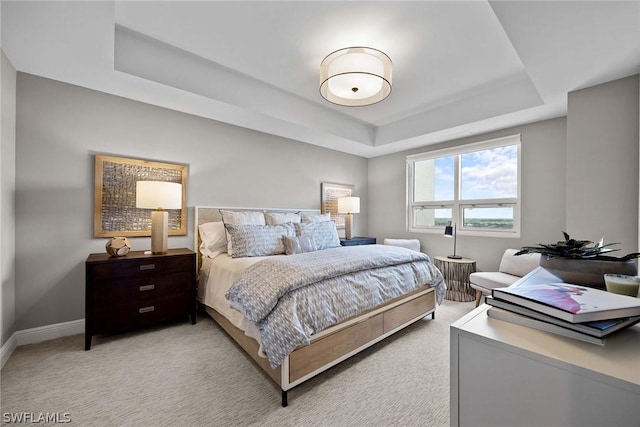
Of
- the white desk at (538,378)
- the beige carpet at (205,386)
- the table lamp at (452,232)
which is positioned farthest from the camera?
the table lamp at (452,232)

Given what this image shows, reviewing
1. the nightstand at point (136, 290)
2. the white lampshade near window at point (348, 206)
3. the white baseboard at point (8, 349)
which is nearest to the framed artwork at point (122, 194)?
the nightstand at point (136, 290)

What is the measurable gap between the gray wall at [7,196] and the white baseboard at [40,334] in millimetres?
73

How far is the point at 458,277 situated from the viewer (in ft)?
12.1

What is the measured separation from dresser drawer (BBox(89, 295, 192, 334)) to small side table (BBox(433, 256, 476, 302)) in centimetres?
332

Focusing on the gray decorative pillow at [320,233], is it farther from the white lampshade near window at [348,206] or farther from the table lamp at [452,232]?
the table lamp at [452,232]

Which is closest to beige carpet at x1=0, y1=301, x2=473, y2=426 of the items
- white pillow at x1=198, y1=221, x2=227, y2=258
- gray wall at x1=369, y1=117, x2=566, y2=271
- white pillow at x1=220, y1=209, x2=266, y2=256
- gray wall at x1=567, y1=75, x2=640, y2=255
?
white pillow at x1=198, y1=221, x2=227, y2=258

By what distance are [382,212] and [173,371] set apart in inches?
165

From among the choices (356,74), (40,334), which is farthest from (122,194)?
(356,74)

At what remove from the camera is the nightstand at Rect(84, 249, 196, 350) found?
2307 millimetres

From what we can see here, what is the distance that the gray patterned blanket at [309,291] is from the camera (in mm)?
1684

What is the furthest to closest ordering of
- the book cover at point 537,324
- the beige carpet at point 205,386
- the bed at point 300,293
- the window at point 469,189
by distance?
1. the window at point 469,189
2. the bed at point 300,293
3. the beige carpet at point 205,386
4. the book cover at point 537,324

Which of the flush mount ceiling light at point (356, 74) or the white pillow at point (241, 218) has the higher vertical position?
the flush mount ceiling light at point (356, 74)

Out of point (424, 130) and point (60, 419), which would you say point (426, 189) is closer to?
point (424, 130)

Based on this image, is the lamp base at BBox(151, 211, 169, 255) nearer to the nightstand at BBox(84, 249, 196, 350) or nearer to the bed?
the nightstand at BBox(84, 249, 196, 350)
